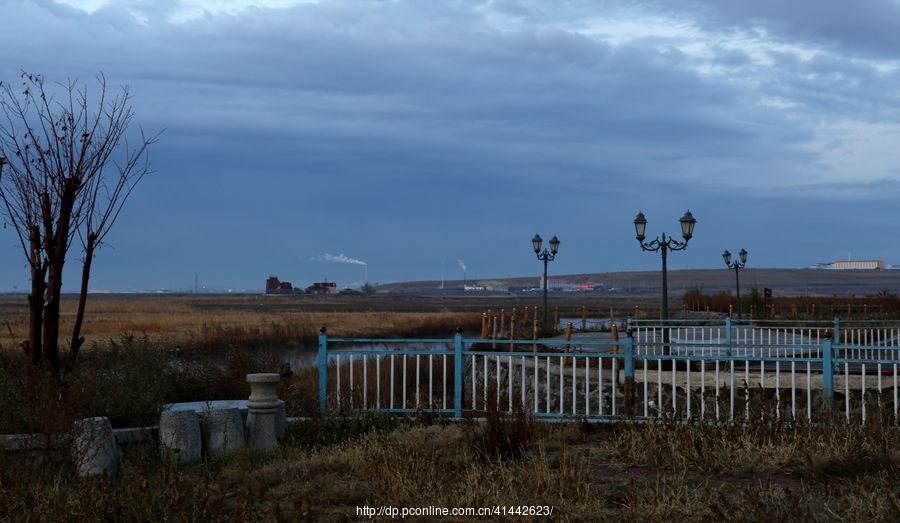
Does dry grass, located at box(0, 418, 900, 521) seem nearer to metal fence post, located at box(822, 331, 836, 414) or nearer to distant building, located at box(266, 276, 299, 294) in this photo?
metal fence post, located at box(822, 331, 836, 414)

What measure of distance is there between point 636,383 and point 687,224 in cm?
1010

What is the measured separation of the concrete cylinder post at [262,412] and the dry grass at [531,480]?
354mm

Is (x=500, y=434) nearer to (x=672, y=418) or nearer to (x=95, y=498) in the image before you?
(x=672, y=418)

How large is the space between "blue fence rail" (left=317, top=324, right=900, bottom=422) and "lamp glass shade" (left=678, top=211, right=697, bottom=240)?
3287mm

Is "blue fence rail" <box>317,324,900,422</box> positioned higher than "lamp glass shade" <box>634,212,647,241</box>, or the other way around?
"lamp glass shade" <box>634,212,647,241</box>

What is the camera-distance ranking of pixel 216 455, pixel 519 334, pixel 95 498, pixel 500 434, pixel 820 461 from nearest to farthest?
pixel 95 498, pixel 820 461, pixel 500 434, pixel 216 455, pixel 519 334

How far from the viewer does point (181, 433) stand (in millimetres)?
9461

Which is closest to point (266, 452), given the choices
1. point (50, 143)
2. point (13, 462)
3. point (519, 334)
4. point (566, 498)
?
point (13, 462)

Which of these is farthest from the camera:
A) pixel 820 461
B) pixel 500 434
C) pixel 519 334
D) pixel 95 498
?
pixel 519 334

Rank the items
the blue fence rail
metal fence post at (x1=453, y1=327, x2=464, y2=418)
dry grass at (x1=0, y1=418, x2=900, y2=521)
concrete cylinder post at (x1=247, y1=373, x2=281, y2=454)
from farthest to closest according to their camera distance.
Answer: metal fence post at (x1=453, y1=327, x2=464, y2=418) → the blue fence rail → concrete cylinder post at (x1=247, y1=373, x2=281, y2=454) → dry grass at (x1=0, y1=418, x2=900, y2=521)

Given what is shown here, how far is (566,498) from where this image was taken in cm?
696

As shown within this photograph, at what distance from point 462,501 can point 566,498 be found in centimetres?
84

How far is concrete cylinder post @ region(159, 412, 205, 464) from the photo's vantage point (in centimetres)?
942

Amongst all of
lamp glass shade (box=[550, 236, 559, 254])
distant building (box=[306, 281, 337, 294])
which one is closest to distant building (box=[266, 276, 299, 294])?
distant building (box=[306, 281, 337, 294])
